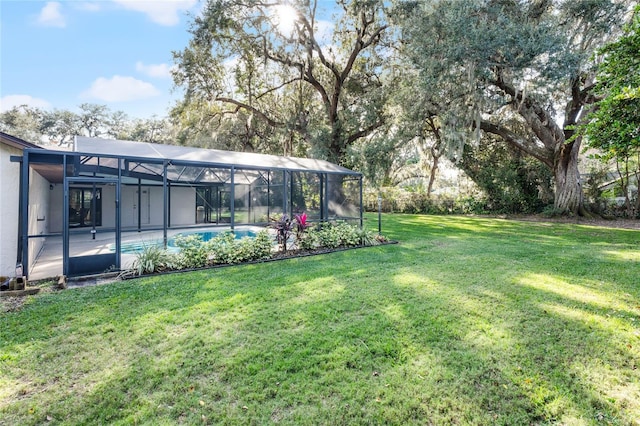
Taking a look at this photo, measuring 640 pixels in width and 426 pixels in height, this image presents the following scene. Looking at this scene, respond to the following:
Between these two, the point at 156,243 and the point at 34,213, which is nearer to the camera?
the point at 156,243

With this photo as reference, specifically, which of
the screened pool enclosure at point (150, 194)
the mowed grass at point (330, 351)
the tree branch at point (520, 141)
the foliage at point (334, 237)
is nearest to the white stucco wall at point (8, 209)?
the screened pool enclosure at point (150, 194)

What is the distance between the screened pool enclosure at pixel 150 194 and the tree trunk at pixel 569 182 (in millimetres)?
9781

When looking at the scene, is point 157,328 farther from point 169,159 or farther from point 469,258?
point 469,258

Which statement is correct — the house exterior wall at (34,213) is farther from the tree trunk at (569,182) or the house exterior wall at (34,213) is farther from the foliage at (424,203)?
the tree trunk at (569,182)

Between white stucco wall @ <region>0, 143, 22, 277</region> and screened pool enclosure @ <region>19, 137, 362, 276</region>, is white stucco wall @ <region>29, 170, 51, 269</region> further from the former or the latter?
white stucco wall @ <region>0, 143, 22, 277</region>

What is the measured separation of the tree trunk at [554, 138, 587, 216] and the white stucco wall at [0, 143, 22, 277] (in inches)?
658

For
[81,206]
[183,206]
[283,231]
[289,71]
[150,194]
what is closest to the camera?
[283,231]

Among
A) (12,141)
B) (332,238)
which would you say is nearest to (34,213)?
(12,141)

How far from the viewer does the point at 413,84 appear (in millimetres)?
10508

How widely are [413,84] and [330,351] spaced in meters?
10.1

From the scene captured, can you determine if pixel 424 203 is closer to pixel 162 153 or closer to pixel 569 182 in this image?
pixel 569 182

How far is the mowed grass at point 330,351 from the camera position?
6.48 ft

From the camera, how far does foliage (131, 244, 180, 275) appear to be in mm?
5178

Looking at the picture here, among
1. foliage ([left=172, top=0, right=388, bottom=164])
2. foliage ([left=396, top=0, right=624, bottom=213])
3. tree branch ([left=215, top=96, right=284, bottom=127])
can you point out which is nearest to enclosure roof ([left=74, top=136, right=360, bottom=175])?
foliage ([left=396, top=0, right=624, bottom=213])
